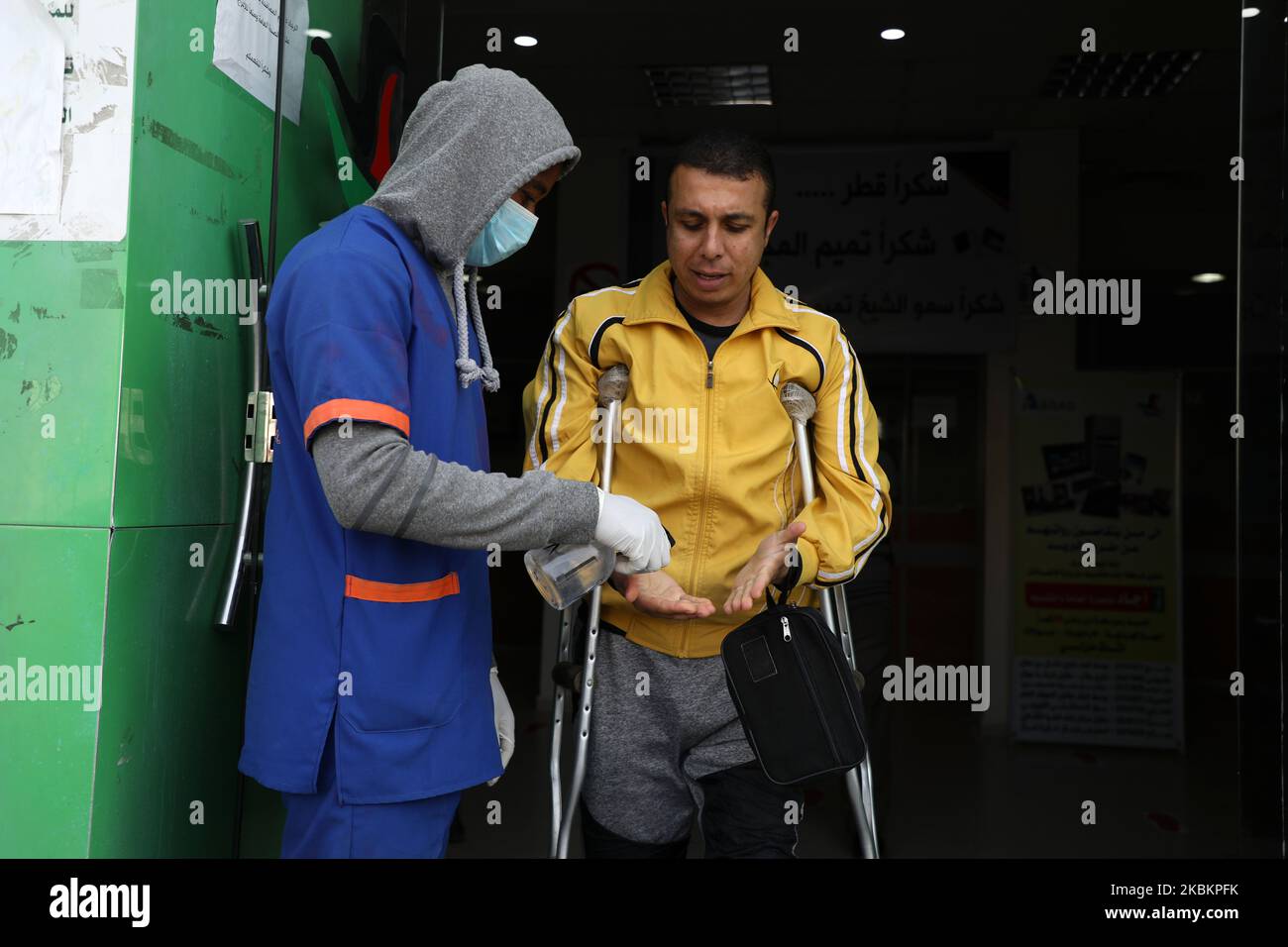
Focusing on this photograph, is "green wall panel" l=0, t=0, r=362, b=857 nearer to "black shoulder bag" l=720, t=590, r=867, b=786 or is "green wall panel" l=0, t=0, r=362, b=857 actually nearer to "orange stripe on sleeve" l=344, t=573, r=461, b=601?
"orange stripe on sleeve" l=344, t=573, r=461, b=601

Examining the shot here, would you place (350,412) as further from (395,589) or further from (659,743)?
(659,743)

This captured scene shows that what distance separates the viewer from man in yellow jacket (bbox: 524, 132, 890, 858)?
2385 mm

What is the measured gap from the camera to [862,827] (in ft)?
7.84

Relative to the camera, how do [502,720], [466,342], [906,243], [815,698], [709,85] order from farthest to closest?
[906,243], [709,85], [502,720], [815,698], [466,342]

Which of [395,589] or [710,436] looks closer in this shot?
[395,589]

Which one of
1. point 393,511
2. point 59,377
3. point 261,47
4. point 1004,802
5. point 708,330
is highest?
point 261,47

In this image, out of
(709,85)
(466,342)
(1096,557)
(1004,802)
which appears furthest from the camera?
(1096,557)

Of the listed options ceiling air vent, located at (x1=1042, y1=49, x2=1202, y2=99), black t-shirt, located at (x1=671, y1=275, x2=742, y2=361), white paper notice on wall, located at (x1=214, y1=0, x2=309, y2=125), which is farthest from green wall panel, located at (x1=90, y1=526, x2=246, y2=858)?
ceiling air vent, located at (x1=1042, y1=49, x2=1202, y2=99)

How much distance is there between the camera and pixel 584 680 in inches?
95.1

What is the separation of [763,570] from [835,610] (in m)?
0.40

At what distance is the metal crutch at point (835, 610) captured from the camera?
7.84ft

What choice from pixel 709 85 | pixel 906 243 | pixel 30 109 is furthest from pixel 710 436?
pixel 906 243

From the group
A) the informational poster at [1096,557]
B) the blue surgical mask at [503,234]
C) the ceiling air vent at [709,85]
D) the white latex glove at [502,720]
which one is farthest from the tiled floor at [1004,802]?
the ceiling air vent at [709,85]

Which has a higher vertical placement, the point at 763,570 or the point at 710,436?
the point at 710,436
